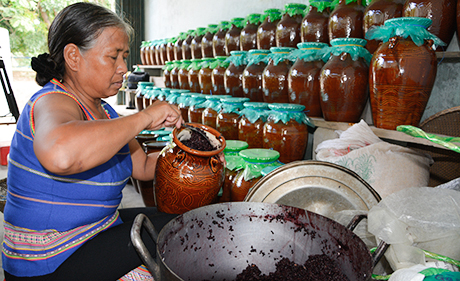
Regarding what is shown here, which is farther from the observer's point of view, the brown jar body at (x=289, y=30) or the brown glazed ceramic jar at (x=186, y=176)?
the brown jar body at (x=289, y=30)

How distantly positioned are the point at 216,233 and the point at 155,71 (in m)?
4.96

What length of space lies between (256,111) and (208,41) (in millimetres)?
1479

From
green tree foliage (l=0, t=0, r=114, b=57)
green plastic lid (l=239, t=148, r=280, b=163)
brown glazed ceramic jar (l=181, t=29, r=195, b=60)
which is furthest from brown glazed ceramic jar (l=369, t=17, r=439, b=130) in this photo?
green tree foliage (l=0, t=0, r=114, b=57)

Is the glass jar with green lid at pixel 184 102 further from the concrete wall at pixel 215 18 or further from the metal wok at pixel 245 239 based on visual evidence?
the metal wok at pixel 245 239

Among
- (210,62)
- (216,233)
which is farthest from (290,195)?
(210,62)

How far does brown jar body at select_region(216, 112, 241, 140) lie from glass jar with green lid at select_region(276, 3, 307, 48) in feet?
2.11

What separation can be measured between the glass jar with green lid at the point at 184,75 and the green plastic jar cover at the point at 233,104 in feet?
4.37

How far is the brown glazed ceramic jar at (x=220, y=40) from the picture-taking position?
3.07 meters

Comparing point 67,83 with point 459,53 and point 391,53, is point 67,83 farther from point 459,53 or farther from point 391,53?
point 459,53

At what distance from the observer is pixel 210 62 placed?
308 cm

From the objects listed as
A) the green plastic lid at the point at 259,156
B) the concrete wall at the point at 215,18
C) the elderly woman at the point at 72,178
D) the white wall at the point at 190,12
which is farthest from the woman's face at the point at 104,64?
the white wall at the point at 190,12

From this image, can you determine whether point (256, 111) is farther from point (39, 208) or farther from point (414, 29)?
point (39, 208)

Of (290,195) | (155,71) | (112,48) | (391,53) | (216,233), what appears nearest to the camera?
(216,233)

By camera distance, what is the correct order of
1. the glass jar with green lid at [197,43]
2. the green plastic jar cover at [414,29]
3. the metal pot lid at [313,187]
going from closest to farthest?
the metal pot lid at [313,187] < the green plastic jar cover at [414,29] < the glass jar with green lid at [197,43]
